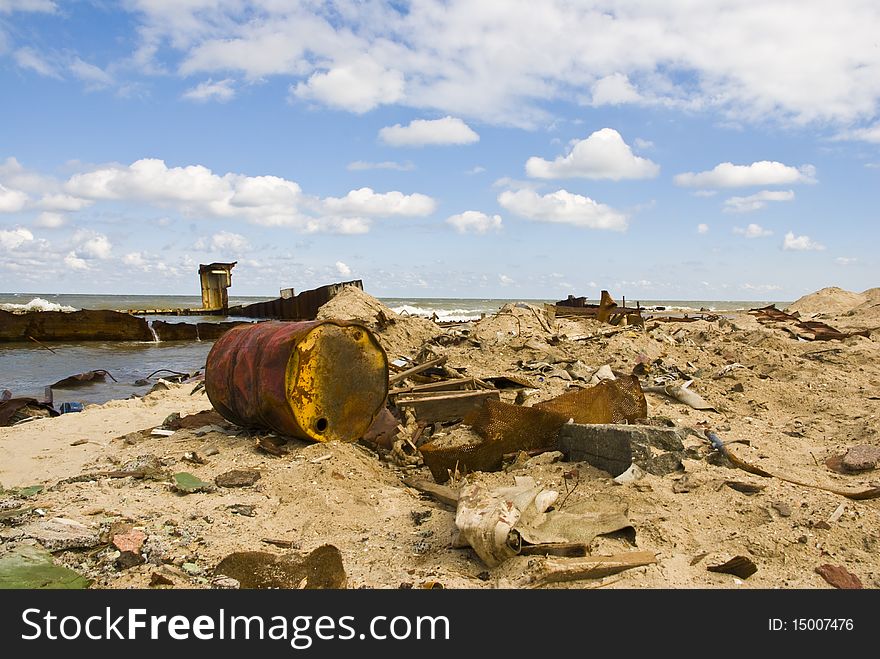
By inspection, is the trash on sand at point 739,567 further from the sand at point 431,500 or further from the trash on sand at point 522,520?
the trash on sand at point 522,520

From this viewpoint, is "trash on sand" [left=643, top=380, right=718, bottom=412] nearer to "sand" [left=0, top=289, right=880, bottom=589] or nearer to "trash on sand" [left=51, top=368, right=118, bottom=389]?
"sand" [left=0, top=289, right=880, bottom=589]

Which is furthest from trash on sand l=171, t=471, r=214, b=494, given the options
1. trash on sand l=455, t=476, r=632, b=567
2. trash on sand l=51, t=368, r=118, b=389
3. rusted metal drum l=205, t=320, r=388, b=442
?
trash on sand l=51, t=368, r=118, b=389

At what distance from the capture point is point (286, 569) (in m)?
3.04

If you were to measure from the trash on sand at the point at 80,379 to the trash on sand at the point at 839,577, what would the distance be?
11.5m

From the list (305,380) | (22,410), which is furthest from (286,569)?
(22,410)

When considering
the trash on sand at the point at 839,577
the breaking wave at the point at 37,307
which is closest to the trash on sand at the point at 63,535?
the trash on sand at the point at 839,577

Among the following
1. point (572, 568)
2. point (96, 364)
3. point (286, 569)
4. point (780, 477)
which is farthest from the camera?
point (96, 364)

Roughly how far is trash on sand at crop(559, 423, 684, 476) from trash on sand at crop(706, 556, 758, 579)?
114 cm

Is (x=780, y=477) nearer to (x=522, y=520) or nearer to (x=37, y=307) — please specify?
(x=522, y=520)

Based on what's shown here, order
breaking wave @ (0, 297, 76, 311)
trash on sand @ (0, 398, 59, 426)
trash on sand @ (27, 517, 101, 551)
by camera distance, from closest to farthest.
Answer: trash on sand @ (27, 517, 101, 551)
trash on sand @ (0, 398, 59, 426)
breaking wave @ (0, 297, 76, 311)

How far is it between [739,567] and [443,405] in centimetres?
335

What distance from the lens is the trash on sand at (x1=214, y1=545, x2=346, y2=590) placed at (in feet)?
9.57

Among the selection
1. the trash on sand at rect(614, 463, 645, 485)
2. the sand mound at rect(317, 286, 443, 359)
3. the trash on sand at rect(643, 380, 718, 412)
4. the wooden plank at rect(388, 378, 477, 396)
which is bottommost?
the trash on sand at rect(614, 463, 645, 485)
